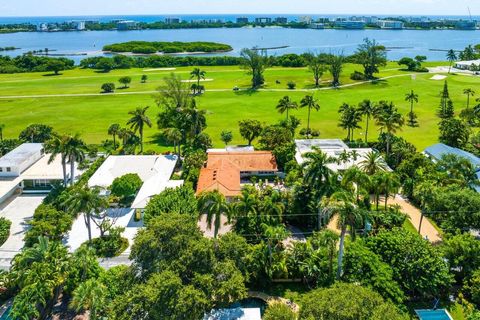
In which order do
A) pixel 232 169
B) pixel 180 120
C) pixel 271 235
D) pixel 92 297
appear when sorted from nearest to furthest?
pixel 92 297 → pixel 271 235 → pixel 232 169 → pixel 180 120

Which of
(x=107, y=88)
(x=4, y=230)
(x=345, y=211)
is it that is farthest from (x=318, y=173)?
(x=107, y=88)

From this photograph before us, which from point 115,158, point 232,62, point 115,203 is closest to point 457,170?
point 115,203

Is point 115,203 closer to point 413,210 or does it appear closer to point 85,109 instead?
point 413,210

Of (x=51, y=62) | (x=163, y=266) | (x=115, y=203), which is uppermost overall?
(x=51, y=62)

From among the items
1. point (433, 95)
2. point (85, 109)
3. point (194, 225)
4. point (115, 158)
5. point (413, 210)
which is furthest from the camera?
point (433, 95)

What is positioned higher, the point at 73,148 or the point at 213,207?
the point at 73,148

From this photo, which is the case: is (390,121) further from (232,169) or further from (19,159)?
(19,159)

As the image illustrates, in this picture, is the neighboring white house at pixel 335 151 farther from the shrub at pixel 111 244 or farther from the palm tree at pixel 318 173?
the shrub at pixel 111 244
